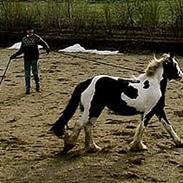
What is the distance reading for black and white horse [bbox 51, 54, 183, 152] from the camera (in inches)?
338

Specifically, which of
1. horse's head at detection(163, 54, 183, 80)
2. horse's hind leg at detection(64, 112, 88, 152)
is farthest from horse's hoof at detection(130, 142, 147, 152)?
horse's head at detection(163, 54, 183, 80)

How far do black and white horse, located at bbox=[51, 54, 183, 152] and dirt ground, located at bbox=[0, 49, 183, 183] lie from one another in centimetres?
23

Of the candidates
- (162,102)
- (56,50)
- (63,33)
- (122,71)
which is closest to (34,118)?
(162,102)

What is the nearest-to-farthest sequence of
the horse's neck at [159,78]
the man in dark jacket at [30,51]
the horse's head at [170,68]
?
the horse's neck at [159,78] < the horse's head at [170,68] < the man in dark jacket at [30,51]

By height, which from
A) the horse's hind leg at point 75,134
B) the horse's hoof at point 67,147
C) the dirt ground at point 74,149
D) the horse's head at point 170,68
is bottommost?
the dirt ground at point 74,149

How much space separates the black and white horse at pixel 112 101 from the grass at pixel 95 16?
11.0 meters

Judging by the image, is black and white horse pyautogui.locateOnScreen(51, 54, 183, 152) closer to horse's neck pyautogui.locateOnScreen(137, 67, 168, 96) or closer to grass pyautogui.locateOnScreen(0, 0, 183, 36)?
horse's neck pyautogui.locateOnScreen(137, 67, 168, 96)

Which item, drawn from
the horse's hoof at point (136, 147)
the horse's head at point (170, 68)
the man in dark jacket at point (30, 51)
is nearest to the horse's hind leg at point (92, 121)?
the horse's hoof at point (136, 147)

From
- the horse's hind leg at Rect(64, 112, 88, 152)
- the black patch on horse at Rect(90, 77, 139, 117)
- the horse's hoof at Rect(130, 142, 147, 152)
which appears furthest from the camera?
the horse's hoof at Rect(130, 142, 147, 152)

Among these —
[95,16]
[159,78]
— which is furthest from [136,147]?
[95,16]

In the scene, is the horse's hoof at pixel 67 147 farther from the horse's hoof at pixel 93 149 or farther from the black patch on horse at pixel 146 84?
the black patch on horse at pixel 146 84

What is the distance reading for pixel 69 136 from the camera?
→ 855cm

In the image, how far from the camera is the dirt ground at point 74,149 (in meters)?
7.73

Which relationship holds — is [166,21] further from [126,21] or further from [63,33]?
[63,33]
